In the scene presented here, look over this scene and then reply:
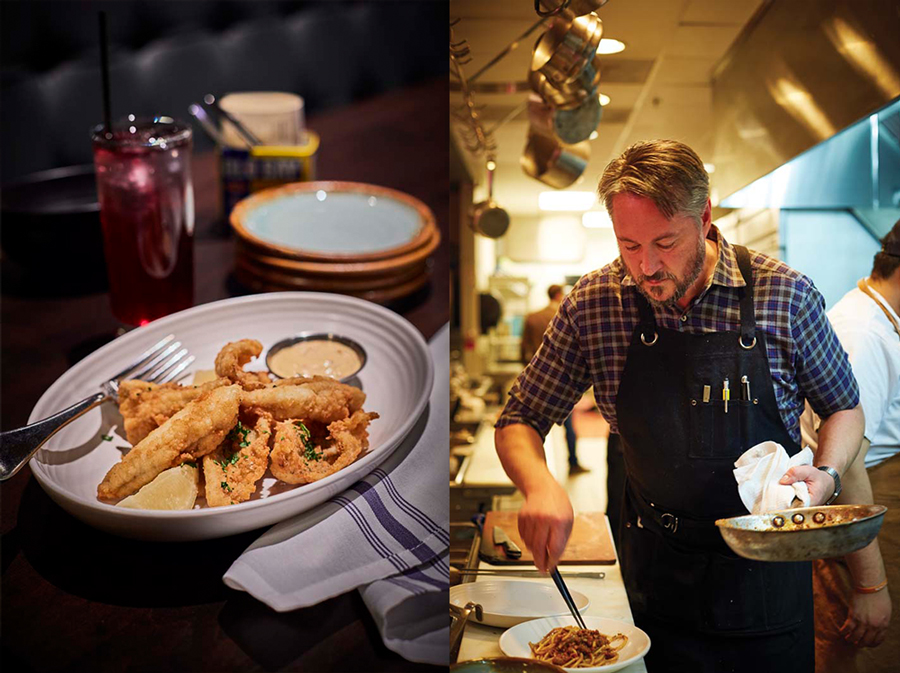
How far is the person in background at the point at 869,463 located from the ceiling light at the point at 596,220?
17 centimetres

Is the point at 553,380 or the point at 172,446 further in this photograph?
the point at 172,446

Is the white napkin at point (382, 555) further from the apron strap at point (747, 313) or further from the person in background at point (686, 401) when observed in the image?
the apron strap at point (747, 313)

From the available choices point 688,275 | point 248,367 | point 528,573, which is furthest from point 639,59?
point 248,367

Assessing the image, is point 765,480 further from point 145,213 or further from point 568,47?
point 145,213

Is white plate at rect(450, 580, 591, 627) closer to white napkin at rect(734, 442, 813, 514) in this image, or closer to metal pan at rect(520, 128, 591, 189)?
white napkin at rect(734, 442, 813, 514)

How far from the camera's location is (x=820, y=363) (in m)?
0.57

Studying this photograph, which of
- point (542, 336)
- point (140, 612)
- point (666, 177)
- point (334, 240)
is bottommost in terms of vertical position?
point (140, 612)

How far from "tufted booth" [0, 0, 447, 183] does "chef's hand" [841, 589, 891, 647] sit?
191 cm

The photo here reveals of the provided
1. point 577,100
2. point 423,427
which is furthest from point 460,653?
point 577,100

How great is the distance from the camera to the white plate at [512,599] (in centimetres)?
60

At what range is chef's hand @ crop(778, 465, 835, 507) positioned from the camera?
0.57 metres

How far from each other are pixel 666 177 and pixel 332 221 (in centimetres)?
85

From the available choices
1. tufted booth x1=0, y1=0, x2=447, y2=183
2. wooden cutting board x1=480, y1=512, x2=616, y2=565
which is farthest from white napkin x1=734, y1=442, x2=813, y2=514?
tufted booth x1=0, y1=0, x2=447, y2=183

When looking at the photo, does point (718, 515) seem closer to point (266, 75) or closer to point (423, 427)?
point (423, 427)
